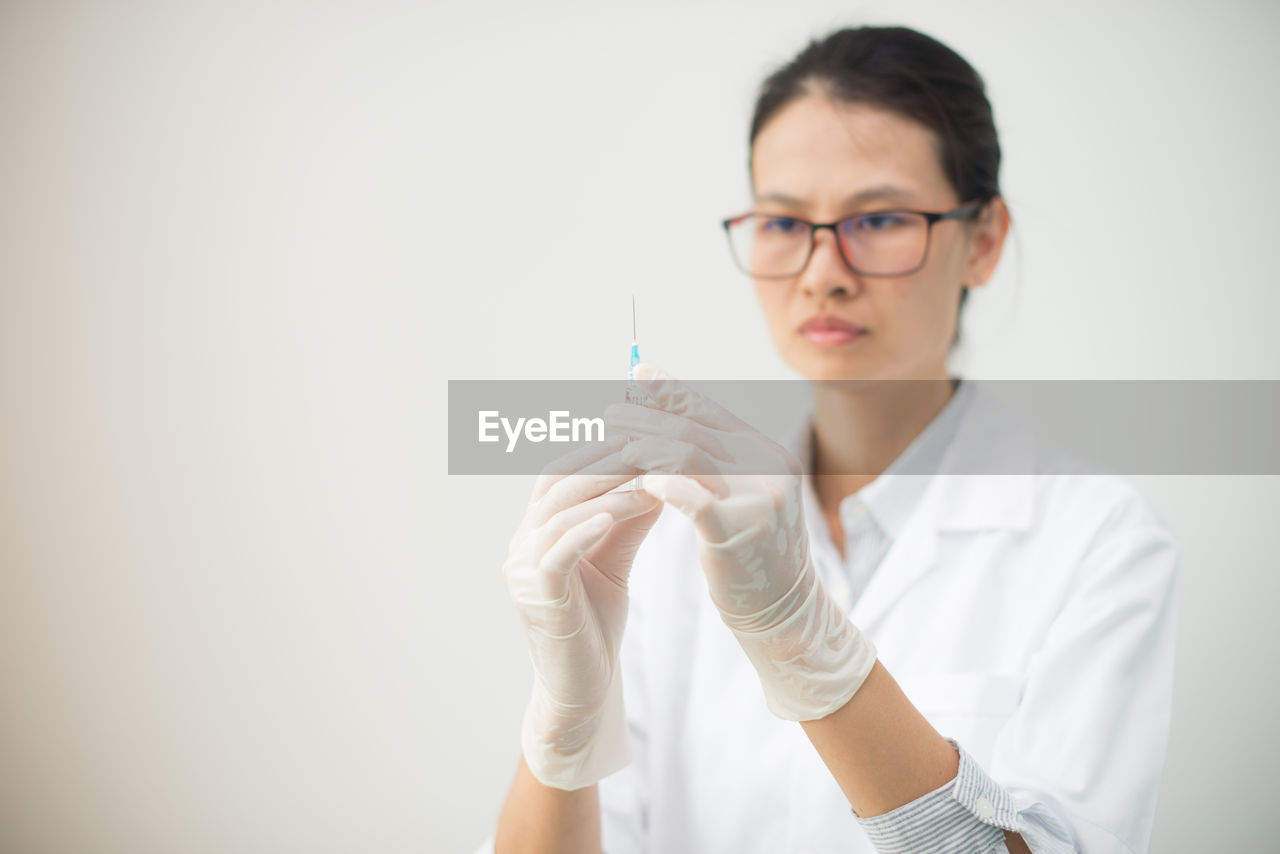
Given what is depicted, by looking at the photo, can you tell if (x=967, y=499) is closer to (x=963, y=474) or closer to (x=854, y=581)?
(x=963, y=474)

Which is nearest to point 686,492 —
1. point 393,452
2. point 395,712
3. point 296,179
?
point 393,452

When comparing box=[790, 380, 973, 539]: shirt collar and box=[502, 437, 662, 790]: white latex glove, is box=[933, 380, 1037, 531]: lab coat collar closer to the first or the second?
box=[790, 380, 973, 539]: shirt collar

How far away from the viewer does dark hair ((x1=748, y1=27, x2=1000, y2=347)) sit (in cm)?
116

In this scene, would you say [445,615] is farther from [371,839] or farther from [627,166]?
[627,166]

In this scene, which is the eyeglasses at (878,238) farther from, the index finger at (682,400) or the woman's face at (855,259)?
the index finger at (682,400)

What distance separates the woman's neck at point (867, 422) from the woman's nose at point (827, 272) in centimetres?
16

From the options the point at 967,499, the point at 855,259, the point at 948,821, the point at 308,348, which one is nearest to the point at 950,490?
the point at 967,499

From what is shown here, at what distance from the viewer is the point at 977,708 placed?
1043 millimetres

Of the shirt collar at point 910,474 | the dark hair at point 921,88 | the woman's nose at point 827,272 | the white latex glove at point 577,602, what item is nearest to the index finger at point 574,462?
the white latex glove at point 577,602

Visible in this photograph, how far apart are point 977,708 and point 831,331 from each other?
529mm

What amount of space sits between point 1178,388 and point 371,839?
1886 mm

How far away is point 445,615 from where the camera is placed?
5.72 feet

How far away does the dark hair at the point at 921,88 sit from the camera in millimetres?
1163

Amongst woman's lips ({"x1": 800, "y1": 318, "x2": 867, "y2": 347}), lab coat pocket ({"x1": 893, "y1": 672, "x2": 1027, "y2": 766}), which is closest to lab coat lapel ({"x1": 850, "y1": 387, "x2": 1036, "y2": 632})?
lab coat pocket ({"x1": 893, "y1": 672, "x2": 1027, "y2": 766})
